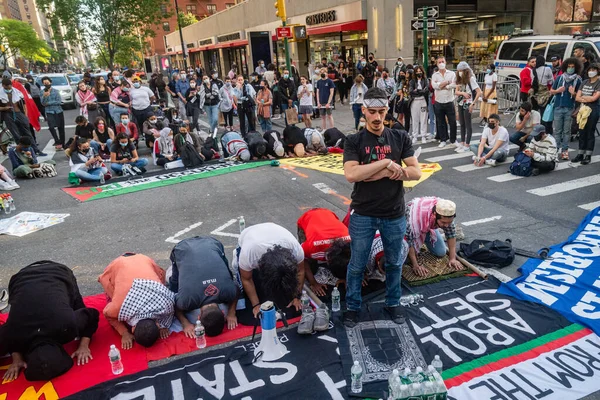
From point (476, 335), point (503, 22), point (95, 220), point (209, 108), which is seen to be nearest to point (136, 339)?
point (476, 335)

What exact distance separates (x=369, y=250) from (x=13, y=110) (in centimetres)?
1177

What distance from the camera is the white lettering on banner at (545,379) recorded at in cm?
336

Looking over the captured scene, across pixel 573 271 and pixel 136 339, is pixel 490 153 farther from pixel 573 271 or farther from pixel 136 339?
pixel 136 339

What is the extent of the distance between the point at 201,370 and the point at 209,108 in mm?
10593

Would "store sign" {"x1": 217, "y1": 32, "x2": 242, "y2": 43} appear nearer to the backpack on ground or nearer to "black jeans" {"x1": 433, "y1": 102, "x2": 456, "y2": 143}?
"black jeans" {"x1": 433, "y1": 102, "x2": 456, "y2": 143}

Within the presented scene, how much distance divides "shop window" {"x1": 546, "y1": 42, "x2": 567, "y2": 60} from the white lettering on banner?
12.6 meters

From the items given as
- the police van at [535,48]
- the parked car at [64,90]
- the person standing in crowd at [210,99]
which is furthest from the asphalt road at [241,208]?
the parked car at [64,90]

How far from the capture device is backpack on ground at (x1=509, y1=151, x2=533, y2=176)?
8.48 m

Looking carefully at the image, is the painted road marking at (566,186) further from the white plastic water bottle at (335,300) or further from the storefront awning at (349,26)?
the storefront awning at (349,26)

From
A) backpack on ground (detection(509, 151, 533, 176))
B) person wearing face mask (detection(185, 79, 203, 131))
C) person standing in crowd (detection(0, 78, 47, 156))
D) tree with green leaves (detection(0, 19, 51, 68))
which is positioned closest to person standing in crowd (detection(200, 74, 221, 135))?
person wearing face mask (detection(185, 79, 203, 131))

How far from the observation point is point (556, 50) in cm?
1386

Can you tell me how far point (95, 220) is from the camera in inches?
304

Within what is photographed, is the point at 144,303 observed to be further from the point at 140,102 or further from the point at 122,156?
the point at 140,102

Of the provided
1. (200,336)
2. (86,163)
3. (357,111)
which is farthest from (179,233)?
(357,111)
